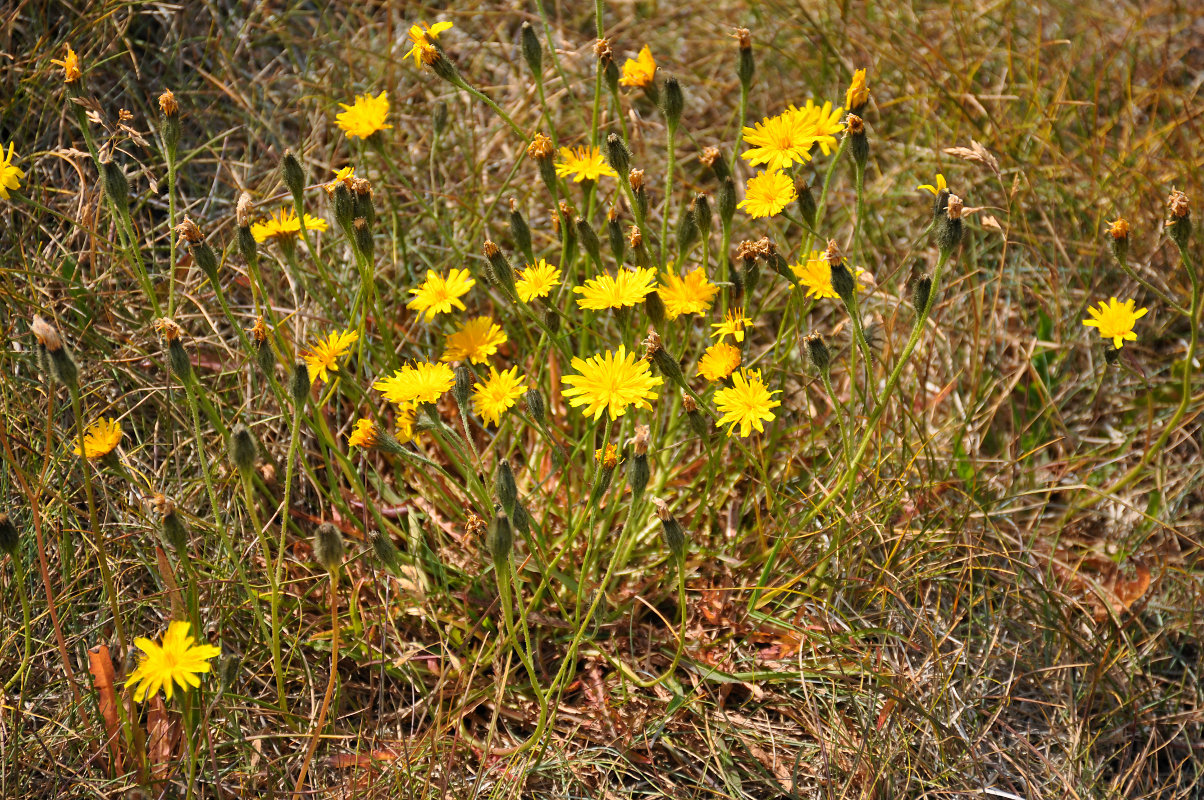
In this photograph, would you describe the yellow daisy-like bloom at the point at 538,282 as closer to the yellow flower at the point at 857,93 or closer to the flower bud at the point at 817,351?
the flower bud at the point at 817,351

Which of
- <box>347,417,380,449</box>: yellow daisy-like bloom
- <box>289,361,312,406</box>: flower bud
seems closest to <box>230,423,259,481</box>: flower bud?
<box>289,361,312,406</box>: flower bud

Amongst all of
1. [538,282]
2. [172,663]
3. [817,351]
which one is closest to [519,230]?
[538,282]

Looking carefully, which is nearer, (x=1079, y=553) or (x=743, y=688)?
(x=743, y=688)

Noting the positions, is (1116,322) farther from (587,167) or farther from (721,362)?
(587,167)

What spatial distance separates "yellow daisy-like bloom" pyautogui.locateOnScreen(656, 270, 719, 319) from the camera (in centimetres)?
219

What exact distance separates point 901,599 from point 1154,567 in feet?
3.00

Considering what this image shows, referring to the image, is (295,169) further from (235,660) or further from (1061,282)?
(1061,282)

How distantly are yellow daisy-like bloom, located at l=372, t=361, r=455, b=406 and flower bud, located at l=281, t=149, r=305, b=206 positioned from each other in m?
0.49

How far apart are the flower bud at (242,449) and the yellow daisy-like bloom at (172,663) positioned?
31 cm

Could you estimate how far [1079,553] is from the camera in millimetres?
2678

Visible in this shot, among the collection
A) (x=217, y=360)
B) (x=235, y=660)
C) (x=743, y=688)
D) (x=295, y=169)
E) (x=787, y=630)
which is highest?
(x=295, y=169)

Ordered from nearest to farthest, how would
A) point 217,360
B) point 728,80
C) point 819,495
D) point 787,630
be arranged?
point 787,630
point 819,495
point 217,360
point 728,80

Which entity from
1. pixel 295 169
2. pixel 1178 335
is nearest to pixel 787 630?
pixel 295 169

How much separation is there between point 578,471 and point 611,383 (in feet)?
2.34
